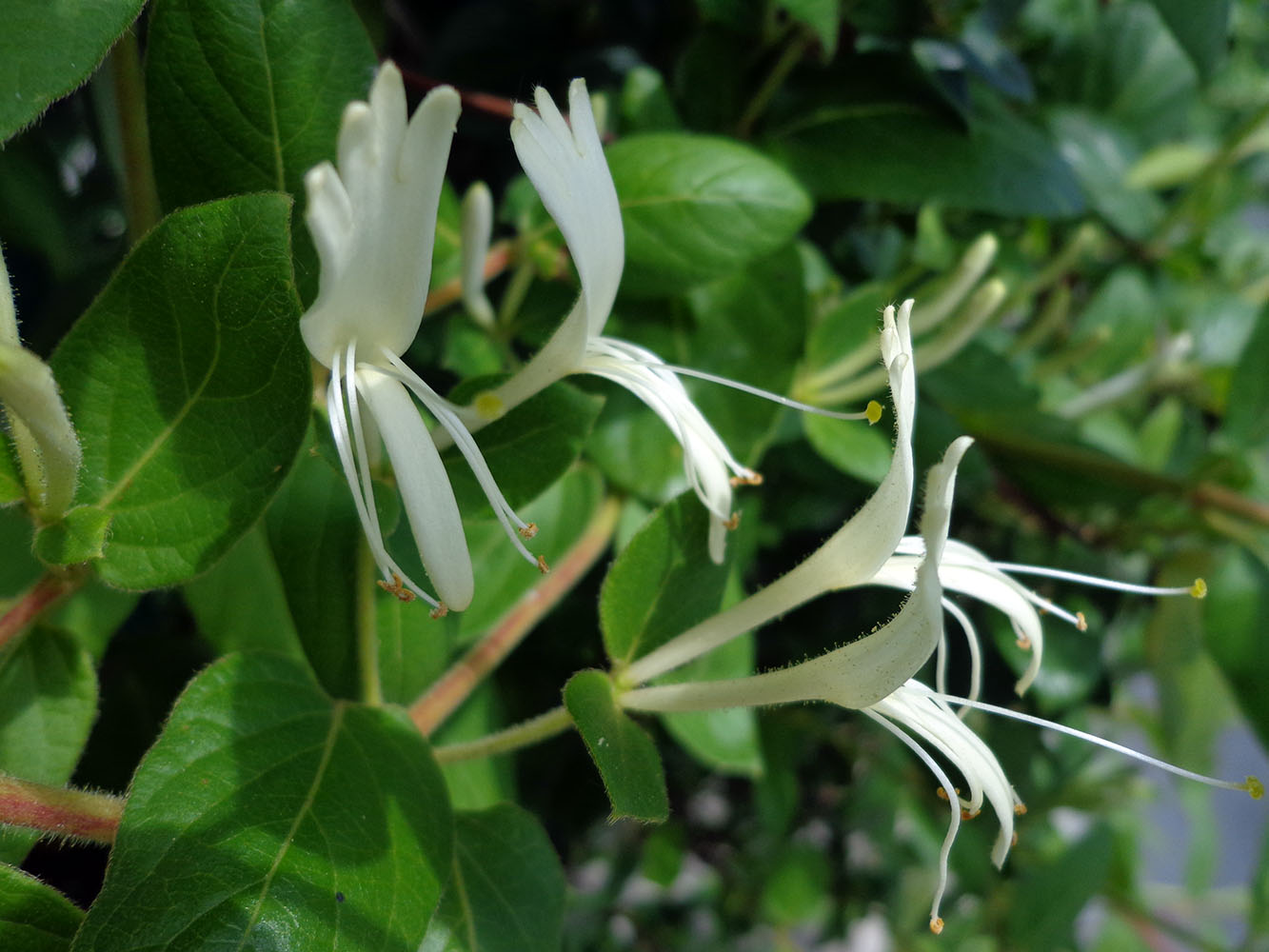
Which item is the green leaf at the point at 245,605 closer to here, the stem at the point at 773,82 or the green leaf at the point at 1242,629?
the stem at the point at 773,82

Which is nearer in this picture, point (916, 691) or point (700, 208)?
point (916, 691)

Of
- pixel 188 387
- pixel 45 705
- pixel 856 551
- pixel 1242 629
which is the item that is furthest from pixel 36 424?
pixel 1242 629

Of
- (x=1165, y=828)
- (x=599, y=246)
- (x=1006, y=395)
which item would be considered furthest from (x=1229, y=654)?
(x=1165, y=828)

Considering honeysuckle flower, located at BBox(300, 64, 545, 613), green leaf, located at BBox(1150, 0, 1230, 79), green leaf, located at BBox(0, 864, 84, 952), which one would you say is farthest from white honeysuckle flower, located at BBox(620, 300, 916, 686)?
green leaf, located at BBox(1150, 0, 1230, 79)

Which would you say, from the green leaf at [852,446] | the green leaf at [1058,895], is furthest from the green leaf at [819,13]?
the green leaf at [1058,895]

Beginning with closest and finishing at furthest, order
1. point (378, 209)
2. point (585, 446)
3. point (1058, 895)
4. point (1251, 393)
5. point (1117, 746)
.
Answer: point (378, 209), point (1117, 746), point (585, 446), point (1251, 393), point (1058, 895)

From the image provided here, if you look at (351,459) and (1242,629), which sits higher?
(351,459)

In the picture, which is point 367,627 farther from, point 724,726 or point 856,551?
point 724,726

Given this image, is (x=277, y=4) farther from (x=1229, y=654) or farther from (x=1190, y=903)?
(x=1190, y=903)
